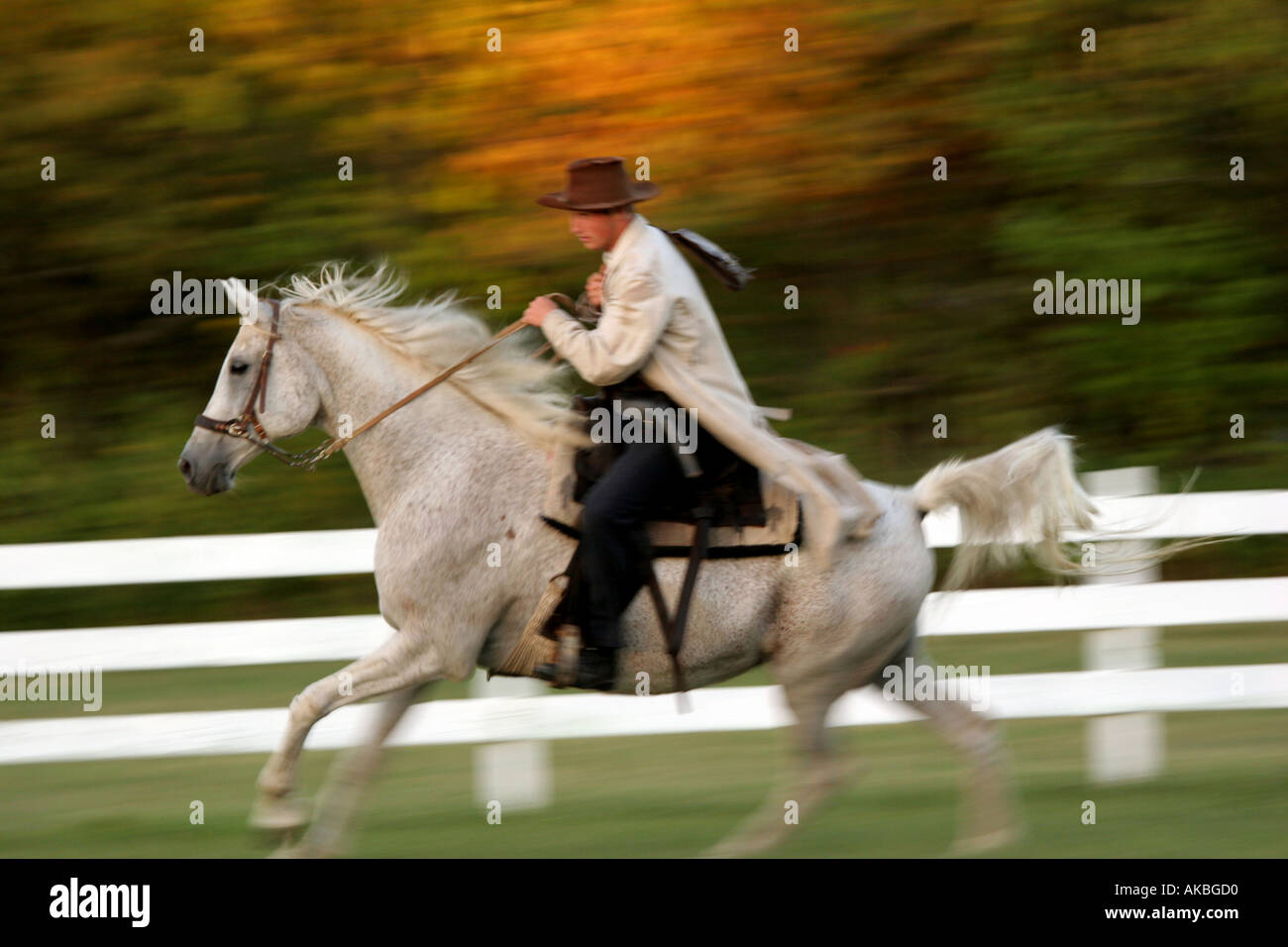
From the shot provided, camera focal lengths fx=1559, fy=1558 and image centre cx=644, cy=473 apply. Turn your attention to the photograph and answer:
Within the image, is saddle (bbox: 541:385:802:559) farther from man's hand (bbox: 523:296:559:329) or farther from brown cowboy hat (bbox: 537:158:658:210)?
brown cowboy hat (bbox: 537:158:658:210)

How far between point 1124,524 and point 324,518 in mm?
6300

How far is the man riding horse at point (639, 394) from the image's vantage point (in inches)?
184

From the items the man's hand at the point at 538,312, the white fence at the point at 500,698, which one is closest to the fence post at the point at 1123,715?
the white fence at the point at 500,698

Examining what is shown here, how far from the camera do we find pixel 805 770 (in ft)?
16.5

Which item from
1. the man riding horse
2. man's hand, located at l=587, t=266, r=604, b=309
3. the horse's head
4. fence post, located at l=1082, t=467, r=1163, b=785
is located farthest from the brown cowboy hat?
fence post, located at l=1082, t=467, r=1163, b=785

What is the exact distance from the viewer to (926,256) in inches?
440

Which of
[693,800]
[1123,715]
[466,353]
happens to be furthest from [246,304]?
[1123,715]

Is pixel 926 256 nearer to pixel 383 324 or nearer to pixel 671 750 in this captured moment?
pixel 671 750

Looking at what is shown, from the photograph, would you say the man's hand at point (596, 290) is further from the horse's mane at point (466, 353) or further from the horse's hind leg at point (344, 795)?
the horse's hind leg at point (344, 795)

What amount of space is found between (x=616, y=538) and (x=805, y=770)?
1.03 metres

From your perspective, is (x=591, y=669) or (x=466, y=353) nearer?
(x=591, y=669)

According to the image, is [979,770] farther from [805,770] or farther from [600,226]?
[600,226]

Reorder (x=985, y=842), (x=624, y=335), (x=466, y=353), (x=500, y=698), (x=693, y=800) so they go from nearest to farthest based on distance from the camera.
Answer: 1. (x=624, y=335)
2. (x=985, y=842)
3. (x=466, y=353)
4. (x=500, y=698)
5. (x=693, y=800)

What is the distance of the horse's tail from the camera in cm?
510
